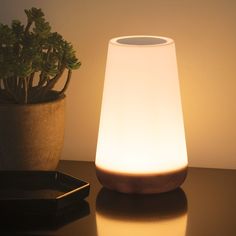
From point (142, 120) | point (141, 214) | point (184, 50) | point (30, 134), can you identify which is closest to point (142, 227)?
point (141, 214)

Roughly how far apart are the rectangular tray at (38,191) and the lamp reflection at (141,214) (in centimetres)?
5

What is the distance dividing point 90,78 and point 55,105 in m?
0.16

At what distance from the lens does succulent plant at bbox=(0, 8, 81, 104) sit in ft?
3.50

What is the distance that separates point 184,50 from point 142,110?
23cm

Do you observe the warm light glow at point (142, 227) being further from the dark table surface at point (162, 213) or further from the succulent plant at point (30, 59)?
the succulent plant at point (30, 59)

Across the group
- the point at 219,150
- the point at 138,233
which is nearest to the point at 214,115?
the point at 219,150

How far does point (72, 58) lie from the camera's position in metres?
1.12

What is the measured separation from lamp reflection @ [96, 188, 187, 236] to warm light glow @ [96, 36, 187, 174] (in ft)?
0.18

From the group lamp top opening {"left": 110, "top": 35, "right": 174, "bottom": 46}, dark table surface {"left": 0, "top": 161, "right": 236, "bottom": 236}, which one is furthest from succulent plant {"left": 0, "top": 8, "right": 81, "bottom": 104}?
dark table surface {"left": 0, "top": 161, "right": 236, "bottom": 236}

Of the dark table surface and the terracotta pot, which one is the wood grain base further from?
the terracotta pot

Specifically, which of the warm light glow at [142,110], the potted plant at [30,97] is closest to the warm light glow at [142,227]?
the warm light glow at [142,110]

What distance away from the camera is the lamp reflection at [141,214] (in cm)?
96

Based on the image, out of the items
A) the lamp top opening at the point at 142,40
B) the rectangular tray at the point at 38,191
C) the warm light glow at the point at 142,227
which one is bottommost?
the warm light glow at the point at 142,227

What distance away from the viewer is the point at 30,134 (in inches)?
43.9
